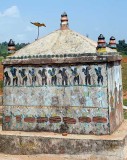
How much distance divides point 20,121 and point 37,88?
1.07 metres

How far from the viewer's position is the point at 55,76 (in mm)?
8219

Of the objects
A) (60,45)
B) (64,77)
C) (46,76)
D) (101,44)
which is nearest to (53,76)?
(46,76)

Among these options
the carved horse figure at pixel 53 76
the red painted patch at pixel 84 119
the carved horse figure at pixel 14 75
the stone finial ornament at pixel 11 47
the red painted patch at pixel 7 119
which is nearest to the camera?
the red painted patch at pixel 84 119

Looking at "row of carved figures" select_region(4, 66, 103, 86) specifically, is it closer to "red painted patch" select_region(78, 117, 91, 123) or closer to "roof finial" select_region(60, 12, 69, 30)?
"red painted patch" select_region(78, 117, 91, 123)

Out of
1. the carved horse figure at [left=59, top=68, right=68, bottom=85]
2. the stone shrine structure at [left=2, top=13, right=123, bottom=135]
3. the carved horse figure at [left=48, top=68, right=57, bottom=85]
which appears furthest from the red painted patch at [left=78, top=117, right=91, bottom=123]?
the carved horse figure at [left=48, top=68, right=57, bottom=85]

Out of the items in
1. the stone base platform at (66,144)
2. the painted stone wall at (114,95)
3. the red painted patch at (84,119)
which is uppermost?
the painted stone wall at (114,95)

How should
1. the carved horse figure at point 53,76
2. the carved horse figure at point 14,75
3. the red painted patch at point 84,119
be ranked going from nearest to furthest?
the red painted patch at point 84,119, the carved horse figure at point 53,76, the carved horse figure at point 14,75

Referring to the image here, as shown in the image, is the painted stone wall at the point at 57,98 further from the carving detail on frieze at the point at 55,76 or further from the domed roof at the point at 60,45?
the domed roof at the point at 60,45

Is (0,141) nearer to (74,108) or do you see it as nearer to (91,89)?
(74,108)

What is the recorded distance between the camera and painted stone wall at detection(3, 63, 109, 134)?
7867 millimetres

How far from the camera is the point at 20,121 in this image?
862 cm

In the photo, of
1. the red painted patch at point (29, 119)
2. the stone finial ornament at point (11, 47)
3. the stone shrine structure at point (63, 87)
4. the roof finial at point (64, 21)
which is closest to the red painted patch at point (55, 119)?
the stone shrine structure at point (63, 87)

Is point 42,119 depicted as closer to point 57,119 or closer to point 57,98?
point 57,119

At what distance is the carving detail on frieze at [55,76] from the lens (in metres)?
7.86
